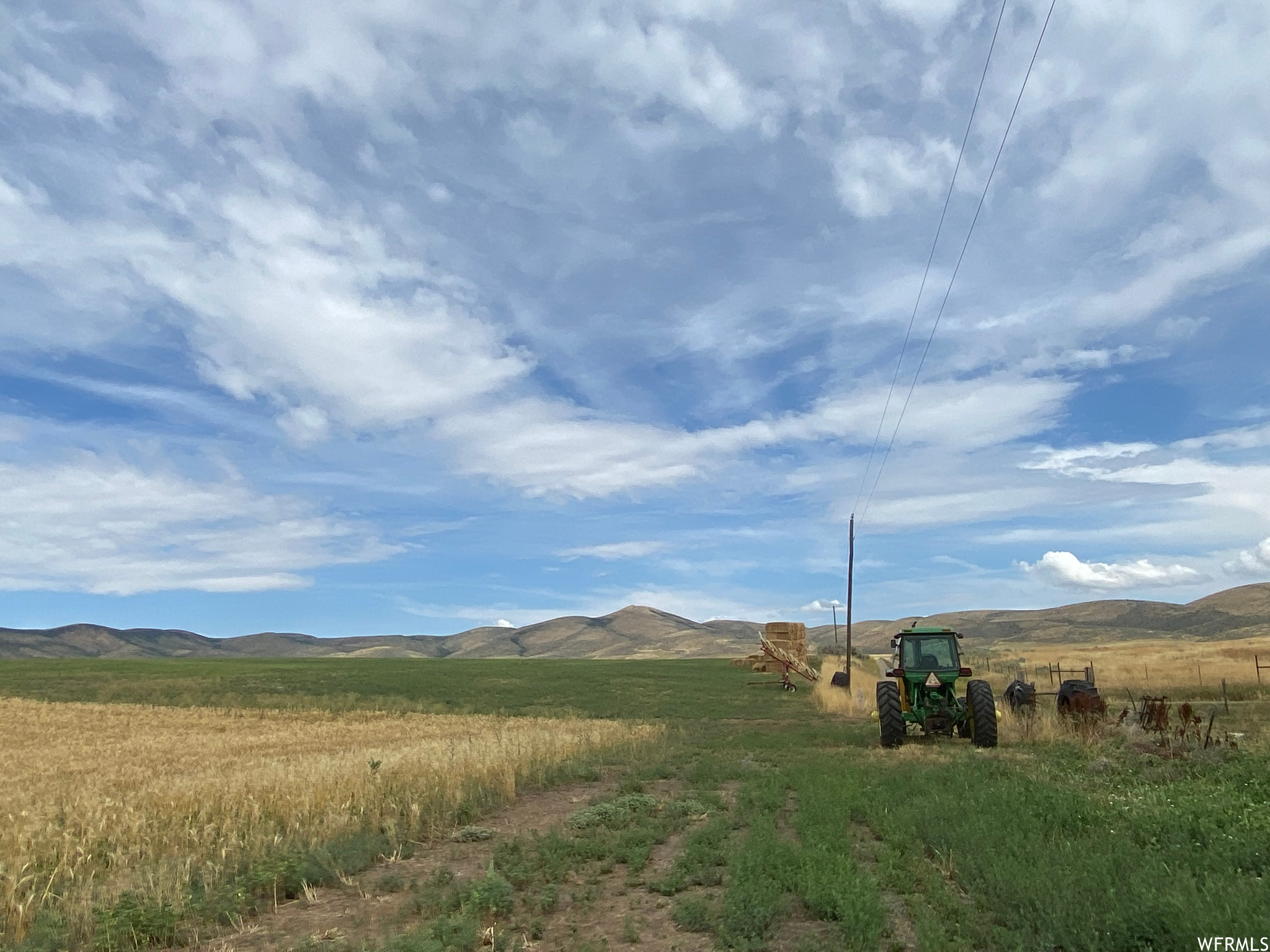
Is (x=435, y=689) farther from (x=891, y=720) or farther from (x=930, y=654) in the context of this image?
(x=891, y=720)

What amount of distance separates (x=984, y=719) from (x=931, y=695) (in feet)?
7.08

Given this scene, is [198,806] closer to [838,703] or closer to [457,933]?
[457,933]

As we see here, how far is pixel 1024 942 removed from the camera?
6.01 meters

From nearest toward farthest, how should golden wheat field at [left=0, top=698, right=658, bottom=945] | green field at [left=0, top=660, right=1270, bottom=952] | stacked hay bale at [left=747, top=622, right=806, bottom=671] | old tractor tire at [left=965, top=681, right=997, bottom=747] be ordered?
green field at [left=0, top=660, right=1270, bottom=952] → golden wheat field at [left=0, top=698, right=658, bottom=945] → old tractor tire at [left=965, top=681, right=997, bottom=747] → stacked hay bale at [left=747, top=622, right=806, bottom=671]

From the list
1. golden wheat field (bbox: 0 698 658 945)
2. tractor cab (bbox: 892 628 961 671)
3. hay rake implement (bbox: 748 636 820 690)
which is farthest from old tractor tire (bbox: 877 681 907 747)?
hay rake implement (bbox: 748 636 820 690)

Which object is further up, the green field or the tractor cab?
the tractor cab

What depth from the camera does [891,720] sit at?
740 inches

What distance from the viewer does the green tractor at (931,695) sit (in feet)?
59.1

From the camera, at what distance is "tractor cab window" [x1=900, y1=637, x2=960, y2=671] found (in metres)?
20.2

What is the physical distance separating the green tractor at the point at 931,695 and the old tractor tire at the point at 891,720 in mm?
14

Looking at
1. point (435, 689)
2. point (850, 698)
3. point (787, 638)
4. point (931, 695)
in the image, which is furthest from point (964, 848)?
point (787, 638)

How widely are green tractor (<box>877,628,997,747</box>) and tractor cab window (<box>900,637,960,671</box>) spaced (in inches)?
0.6

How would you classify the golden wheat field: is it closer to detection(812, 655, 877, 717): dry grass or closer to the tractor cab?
the tractor cab

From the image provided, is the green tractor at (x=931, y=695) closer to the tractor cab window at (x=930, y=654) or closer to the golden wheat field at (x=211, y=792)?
the tractor cab window at (x=930, y=654)
